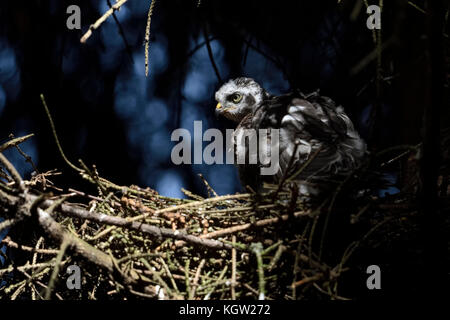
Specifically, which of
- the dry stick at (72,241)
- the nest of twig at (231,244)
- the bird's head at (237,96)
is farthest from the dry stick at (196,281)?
the bird's head at (237,96)

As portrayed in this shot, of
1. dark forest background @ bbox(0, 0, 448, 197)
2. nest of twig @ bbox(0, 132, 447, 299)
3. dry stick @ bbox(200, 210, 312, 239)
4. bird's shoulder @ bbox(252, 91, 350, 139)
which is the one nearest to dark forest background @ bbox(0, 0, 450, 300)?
dark forest background @ bbox(0, 0, 448, 197)

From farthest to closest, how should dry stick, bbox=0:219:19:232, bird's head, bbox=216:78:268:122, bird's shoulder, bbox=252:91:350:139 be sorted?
bird's head, bbox=216:78:268:122 < bird's shoulder, bbox=252:91:350:139 < dry stick, bbox=0:219:19:232

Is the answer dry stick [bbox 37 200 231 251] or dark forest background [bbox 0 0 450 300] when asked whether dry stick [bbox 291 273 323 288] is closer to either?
dry stick [bbox 37 200 231 251]

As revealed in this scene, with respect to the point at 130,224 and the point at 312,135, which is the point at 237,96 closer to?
the point at 312,135

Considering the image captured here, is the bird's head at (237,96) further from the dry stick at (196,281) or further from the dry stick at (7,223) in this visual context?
the dry stick at (7,223)

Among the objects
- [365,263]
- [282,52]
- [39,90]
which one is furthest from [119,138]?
[365,263]

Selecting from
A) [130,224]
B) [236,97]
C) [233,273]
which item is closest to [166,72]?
[236,97]

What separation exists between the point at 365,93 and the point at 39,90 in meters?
1.41

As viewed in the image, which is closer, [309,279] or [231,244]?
[309,279]

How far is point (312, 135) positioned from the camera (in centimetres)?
128

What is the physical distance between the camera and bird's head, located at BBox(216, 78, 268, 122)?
68.3 inches

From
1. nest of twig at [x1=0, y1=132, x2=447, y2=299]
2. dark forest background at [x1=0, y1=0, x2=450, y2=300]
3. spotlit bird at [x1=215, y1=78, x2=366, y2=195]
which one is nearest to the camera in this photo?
nest of twig at [x1=0, y1=132, x2=447, y2=299]
